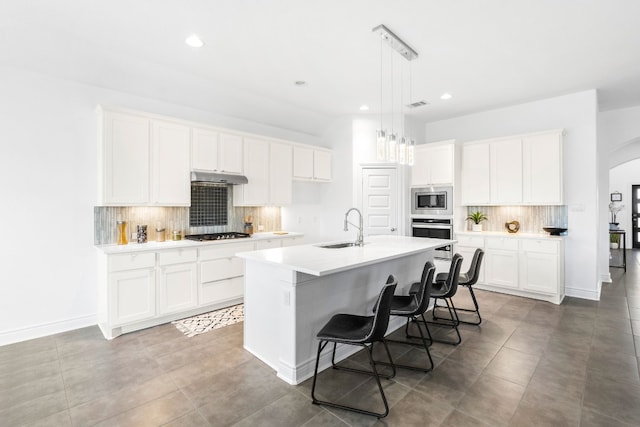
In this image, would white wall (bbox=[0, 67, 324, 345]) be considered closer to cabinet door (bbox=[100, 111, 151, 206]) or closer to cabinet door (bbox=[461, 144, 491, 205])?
cabinet door (bbox=[100, 111, 151, 206])

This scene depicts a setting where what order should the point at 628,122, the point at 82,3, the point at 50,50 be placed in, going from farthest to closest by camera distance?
1. the point at 628,122
2. the point at 50,50
3. the point at 82,3

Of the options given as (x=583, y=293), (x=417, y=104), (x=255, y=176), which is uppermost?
(x=417, y=104)

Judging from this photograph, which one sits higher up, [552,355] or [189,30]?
[189,30]

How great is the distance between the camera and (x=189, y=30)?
9.67 ft

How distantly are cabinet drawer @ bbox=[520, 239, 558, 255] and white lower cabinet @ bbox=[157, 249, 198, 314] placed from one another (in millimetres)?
4652

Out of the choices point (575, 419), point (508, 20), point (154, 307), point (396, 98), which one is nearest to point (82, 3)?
point (154, 307)

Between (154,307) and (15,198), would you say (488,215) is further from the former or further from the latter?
(15,198)

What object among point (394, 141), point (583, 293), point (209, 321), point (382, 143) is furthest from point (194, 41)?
point (583, 293)

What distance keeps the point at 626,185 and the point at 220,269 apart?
12.7 metres

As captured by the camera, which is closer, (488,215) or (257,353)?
(257,353)

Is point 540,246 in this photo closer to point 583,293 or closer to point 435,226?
point 583,293

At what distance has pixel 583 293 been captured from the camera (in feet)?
15.6

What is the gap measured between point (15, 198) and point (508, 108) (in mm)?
6860

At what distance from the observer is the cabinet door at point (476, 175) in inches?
211
